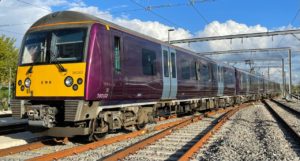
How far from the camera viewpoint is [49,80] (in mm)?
9352

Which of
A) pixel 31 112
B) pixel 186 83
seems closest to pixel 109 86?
pixel 31 112

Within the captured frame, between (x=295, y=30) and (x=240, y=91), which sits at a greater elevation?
(x=295, y=30)

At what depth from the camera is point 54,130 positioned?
915cm

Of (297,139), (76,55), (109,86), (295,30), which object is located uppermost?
(295,30)

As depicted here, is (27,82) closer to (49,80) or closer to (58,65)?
(49,80)

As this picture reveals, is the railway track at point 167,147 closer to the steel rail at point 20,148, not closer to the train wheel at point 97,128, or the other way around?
the train wheel at point 97,128

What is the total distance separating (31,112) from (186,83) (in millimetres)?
8149

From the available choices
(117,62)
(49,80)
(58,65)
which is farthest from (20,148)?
(117,62)

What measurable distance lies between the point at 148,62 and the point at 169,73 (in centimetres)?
211

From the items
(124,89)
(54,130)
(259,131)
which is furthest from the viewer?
(259,131)

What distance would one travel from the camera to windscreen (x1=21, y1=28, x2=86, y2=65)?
9.32 m

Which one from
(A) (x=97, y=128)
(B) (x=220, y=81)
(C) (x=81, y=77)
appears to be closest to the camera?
(C) (x=81, y=77)

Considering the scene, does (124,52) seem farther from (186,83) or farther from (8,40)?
(8,40)

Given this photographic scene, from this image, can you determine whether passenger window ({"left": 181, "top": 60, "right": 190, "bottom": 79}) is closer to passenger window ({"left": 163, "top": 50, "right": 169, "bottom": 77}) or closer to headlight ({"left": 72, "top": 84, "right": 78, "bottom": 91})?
passenger window ({"left": 163, "top": 50, "right": 169, "bottom": 77})
